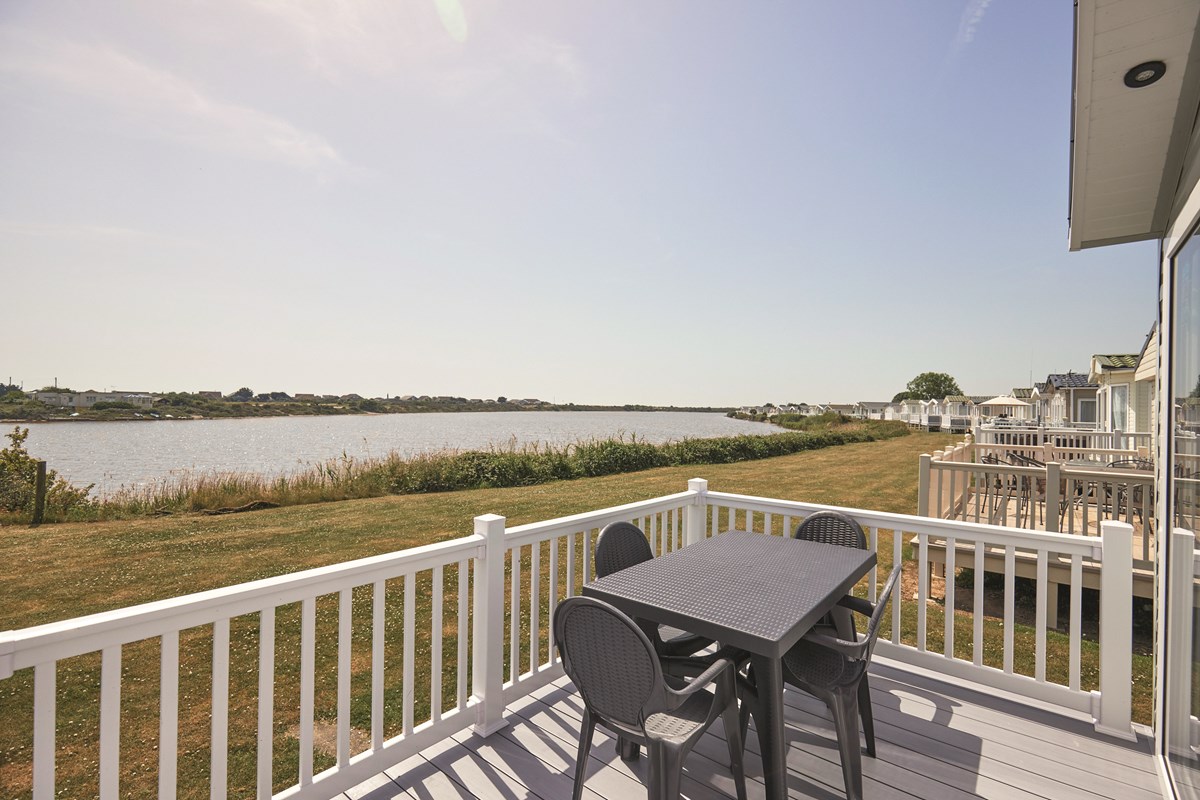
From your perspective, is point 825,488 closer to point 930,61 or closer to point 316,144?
point 930,61

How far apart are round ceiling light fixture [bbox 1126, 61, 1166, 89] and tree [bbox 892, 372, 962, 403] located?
86.8 m

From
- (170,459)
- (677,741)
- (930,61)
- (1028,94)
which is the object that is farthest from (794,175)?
(170,459)

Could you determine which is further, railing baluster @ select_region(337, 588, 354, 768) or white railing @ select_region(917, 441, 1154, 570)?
white railing @ select_region(917, 441, 1154, 570)

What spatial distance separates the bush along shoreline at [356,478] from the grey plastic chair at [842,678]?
9.25 m

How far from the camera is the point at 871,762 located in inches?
90.2

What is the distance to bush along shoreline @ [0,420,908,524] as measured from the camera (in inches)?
304

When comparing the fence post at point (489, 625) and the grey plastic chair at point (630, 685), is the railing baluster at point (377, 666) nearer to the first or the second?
the fence post at point (489, 625)

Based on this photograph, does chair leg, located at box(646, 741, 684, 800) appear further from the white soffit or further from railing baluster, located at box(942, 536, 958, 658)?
the white soffit

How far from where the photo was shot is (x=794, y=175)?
27.3 feet

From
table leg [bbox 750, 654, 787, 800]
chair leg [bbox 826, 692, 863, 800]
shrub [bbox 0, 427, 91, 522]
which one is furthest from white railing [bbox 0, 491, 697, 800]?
shrub [bbox 0, 427, 91, 522]

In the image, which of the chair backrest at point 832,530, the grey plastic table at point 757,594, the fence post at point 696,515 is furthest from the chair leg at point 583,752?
the fence post at point 696,515

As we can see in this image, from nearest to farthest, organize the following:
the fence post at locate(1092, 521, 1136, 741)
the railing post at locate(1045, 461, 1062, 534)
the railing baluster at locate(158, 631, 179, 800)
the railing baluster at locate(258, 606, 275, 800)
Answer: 1. the railing baluster at locate(158, 631, 179, 800)
2. the railing baluster at locate(258, 606, 275, 800)
3. the fence post at locate(1092, 521, 1136, 741)
4. the railing post at locate(1045, 461, 1062, 534)

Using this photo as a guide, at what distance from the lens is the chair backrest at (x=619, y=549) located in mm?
2734

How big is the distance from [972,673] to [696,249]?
9162 mm
